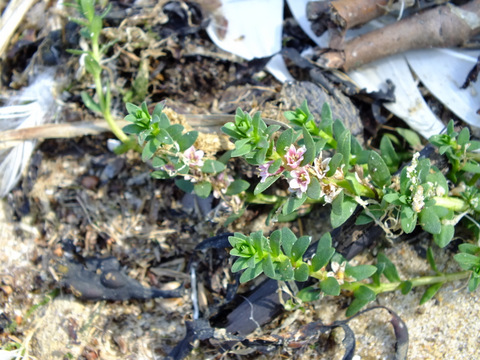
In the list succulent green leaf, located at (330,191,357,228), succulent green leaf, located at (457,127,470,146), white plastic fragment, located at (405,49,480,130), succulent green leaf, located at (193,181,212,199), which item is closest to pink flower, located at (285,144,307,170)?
succulent green leaf, located at (330,191,357,228)

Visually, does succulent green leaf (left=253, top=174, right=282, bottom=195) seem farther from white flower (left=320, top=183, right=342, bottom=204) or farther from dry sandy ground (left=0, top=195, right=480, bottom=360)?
dry sandy ground (left=0, top=195, right=480, bottom=360)

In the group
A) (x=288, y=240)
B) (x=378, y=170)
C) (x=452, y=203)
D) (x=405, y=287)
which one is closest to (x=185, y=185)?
(x=288, y=240)

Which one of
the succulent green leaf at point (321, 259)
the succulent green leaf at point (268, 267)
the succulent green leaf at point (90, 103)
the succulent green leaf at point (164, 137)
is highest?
the succulent green leaf at point (164, 137)

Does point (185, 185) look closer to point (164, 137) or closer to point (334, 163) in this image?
point (164, 137)

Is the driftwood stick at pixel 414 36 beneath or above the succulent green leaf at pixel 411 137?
above

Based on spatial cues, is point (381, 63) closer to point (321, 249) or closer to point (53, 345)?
point (321, 249)

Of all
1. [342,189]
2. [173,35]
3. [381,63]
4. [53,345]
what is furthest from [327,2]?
[53,345]

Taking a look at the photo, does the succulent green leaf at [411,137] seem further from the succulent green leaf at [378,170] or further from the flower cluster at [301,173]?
the flower cluster at [301,173]

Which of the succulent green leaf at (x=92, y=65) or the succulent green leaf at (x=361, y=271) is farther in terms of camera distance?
the succulent green leaf at (x=92, y=65)

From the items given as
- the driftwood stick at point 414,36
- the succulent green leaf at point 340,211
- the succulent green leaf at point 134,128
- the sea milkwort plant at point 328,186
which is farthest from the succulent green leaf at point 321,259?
the driftwood stick at point 414,36
